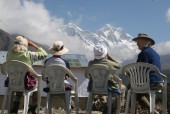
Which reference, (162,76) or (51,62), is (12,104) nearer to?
(51,62)

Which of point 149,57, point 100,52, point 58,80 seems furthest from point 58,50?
point 149,57

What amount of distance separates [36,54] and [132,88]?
210 centimetres

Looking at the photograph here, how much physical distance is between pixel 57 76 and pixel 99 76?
80 cm

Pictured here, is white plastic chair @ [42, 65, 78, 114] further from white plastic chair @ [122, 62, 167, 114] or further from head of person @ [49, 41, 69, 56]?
white plastic chair @ [122, 62, 167, 114]

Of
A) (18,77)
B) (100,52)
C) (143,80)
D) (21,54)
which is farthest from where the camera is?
(21,54)

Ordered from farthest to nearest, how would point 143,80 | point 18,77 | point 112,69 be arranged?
point 18,77, point 112,69, point 143,80

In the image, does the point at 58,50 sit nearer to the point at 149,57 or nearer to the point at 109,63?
the point at 109,63

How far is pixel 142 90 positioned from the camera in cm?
761

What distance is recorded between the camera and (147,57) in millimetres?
7906

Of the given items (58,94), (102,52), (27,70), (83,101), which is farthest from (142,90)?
(83,101)

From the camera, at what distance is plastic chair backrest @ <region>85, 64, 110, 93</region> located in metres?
7.80

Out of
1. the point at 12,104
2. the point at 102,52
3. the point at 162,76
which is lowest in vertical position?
the point at 12,104

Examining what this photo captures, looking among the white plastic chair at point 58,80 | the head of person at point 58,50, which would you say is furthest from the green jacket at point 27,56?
the white plastic chair at point 58,80

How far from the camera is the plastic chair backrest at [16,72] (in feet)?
25.7
